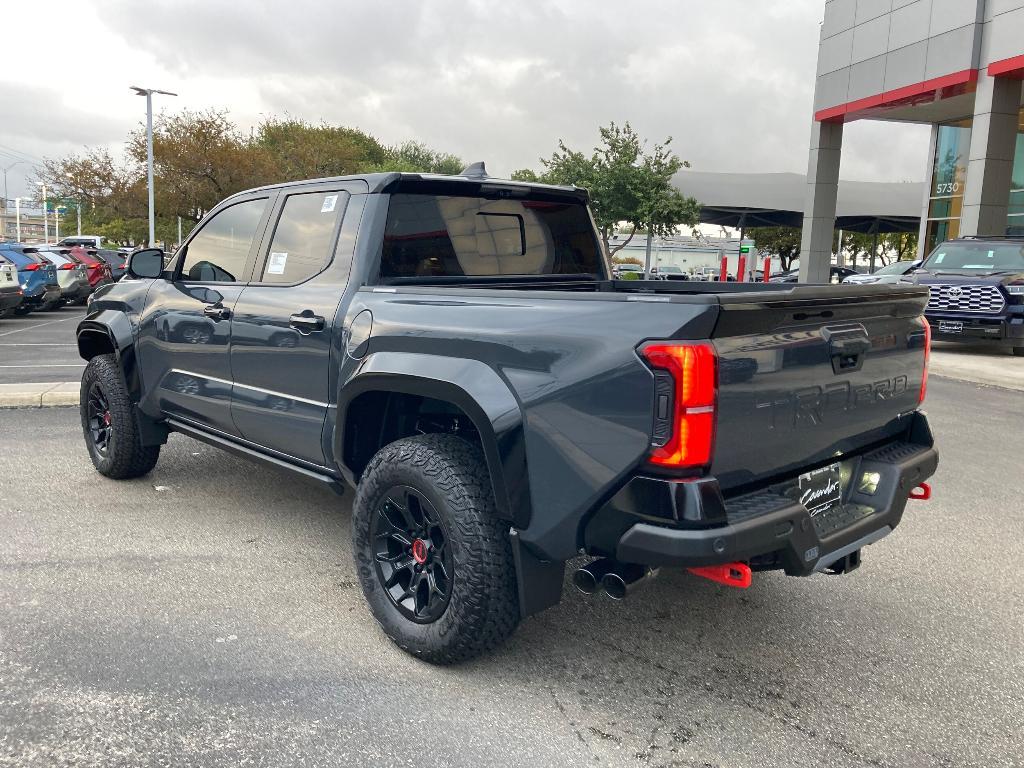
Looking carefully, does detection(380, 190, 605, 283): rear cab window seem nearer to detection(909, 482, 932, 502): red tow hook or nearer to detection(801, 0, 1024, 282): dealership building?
detection(909, 482, 932, 502): red tow hook

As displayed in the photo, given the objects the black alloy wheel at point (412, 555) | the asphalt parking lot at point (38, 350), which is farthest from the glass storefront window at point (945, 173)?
the black alloy wheel at point (412, 555)

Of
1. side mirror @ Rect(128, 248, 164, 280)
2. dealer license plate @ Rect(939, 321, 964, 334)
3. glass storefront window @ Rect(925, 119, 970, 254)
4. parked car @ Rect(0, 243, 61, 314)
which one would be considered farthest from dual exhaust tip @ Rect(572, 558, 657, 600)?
glass storefront window @ Rect(925, 119, 970, 254)

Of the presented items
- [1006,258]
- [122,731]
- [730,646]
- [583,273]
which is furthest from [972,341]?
[122,731]

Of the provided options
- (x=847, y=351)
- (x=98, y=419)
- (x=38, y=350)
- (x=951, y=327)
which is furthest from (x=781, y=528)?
(x=38, y=350)

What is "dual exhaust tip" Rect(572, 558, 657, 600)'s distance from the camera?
109 inches

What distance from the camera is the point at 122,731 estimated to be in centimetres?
274

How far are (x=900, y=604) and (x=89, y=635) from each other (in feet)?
11.2

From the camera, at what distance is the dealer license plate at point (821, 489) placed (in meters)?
2.98

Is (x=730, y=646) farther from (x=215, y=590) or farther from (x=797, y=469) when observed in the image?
(x=215, y=590)

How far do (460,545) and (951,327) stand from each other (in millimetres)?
12245

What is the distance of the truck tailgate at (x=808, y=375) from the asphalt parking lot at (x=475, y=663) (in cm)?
84

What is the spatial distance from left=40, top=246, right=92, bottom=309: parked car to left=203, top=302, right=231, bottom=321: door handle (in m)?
17.8

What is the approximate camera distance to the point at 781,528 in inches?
105

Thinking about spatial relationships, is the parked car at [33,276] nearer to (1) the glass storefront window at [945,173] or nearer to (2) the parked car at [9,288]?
(2) the parked car at [9,288]
